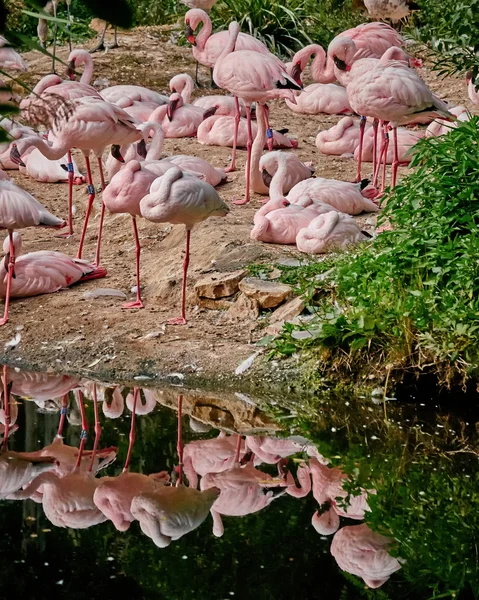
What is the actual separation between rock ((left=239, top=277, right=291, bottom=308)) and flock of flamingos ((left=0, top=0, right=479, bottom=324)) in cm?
38

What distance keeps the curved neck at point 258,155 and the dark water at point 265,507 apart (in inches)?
118

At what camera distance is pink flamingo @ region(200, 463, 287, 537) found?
376 centimetres

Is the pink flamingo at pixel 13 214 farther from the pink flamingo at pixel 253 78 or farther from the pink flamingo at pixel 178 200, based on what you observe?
the pink flamingo at pixel 253 78

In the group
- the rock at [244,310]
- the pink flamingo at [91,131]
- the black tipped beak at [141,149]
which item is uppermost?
the pink flamingo at [91,131]

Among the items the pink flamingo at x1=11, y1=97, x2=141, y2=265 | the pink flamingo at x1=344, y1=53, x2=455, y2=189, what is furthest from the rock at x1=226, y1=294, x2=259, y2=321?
the pink flamingo at x1=344, y1=53, x2=455, y2=189

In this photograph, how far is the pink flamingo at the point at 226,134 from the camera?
9.41 metres

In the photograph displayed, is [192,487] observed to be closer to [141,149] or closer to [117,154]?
[117,154]

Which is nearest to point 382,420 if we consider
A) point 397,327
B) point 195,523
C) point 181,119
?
point 397,327

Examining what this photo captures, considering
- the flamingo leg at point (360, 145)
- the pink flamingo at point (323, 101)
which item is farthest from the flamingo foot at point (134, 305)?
the pink flamingo at point (323, 101)

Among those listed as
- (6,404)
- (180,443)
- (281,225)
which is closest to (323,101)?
(281,225)

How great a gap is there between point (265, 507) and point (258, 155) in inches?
178

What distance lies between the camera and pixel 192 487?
404 cm

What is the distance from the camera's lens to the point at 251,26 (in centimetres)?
1216

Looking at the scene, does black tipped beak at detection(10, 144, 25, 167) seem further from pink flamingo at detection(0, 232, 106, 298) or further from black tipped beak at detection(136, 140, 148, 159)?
pink flamingo at detection(0, 232, 106, 298)
